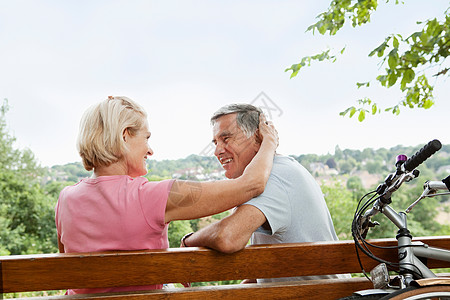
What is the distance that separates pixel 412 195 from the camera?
23.1ft

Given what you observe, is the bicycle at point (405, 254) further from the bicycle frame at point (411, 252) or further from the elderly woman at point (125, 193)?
the elderly woman at point (125, 193)

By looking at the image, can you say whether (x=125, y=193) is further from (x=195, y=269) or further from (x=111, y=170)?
(x=195, y=269)

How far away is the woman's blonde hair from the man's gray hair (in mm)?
446

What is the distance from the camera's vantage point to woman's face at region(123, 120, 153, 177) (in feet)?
4.50

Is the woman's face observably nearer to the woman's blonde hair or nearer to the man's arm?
the woman's blonde hair

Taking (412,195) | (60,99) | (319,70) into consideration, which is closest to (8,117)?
(60,99)

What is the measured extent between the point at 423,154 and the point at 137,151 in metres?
0.81

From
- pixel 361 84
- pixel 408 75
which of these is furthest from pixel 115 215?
pixel 361 84

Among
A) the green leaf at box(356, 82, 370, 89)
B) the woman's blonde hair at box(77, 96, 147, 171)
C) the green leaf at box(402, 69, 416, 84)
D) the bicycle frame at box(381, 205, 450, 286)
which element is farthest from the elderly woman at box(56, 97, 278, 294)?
the green leaf at box(356, 82, 370, 89)

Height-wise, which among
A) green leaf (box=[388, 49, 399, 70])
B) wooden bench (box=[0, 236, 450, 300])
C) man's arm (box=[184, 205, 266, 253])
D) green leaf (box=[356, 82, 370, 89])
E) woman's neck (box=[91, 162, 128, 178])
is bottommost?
wooden bench (box=[0, 236, 450, 300])

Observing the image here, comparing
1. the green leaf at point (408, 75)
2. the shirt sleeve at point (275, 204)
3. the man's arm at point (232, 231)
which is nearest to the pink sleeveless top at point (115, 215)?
the man's arm at point (232, 231)

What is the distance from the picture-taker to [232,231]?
1.21 metres

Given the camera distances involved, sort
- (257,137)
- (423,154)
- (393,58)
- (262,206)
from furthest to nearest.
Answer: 1. (393,58)
2. (257,137)
3. (262,206)
4. (423,154)

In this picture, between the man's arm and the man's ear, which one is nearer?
the man's arm
